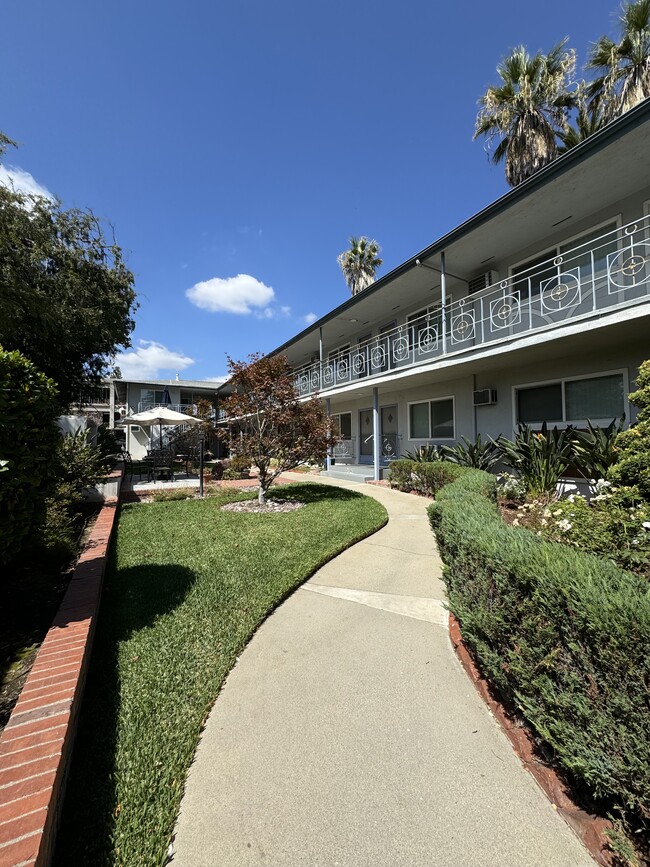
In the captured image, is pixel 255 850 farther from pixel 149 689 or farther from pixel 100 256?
pixel 100 256

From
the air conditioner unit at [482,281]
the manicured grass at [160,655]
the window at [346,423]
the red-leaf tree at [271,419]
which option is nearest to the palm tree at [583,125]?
the air conditioner unit at [482,281]

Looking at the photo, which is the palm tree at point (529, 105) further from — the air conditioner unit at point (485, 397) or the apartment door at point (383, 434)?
the apartment door at point (383, 434)

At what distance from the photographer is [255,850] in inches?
66.9

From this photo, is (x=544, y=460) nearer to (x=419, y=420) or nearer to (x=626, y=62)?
(x=419, y=420)

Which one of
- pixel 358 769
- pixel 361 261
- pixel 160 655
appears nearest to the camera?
pixel 358 769

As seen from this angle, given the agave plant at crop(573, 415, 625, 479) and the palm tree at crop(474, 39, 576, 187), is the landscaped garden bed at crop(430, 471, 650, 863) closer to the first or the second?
the agave plant at crop(573, 415, 625, 479)

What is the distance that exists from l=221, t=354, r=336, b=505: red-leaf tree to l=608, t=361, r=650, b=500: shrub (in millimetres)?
6205

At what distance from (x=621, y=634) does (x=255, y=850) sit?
188cm

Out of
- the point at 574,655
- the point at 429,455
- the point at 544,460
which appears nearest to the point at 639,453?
the point at 574,655

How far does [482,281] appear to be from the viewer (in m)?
11.8

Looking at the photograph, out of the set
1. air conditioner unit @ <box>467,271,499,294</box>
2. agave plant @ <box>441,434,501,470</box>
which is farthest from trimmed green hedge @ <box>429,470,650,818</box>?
air conditioner unit @ <box>467,271,499,294</box>

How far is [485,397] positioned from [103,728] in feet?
36.8

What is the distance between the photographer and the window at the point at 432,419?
13000 millimetres

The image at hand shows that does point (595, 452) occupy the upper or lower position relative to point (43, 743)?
upper
